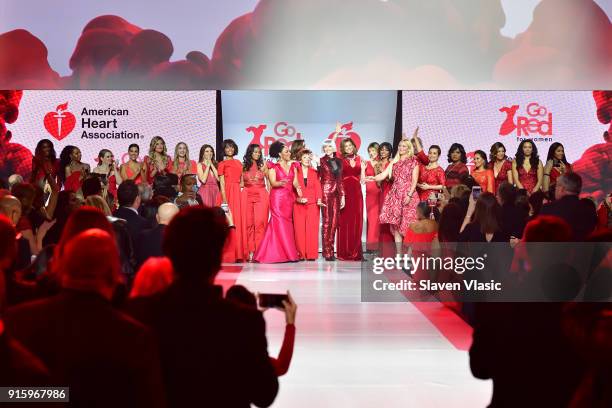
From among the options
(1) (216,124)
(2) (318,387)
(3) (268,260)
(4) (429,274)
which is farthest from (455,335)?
(1) (216,124)

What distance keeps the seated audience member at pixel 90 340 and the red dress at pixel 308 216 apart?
359 inches

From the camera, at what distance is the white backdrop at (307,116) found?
12.5 m

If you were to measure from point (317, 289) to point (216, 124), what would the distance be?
439 centimetres

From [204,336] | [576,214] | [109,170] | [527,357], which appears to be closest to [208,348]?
[204,336]

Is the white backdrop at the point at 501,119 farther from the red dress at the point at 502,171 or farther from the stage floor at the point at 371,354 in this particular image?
the stage floor at the point at 371,354

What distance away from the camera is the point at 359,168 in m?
11.0

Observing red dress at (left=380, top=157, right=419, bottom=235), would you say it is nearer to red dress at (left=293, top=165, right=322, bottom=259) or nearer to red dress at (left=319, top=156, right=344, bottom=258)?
red dress at (left=319, top=156, right=344, bottom=258)

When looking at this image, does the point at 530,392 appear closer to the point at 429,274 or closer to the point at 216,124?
the point at 429,274

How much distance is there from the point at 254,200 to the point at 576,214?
6.15 metres

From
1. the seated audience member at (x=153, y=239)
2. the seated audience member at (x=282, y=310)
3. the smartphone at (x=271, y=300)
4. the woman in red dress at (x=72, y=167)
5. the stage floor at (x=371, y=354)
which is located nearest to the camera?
the seated audience member at (x=282, y=310)

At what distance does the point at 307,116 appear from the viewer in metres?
12.8

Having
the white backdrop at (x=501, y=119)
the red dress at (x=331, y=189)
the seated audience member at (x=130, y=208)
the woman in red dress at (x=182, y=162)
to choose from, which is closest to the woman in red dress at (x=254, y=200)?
the red dress at (x=331, y=189)

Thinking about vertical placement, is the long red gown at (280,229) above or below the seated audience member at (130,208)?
below

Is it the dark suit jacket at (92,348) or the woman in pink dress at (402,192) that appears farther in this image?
the woman in pink dress at (402,192)
